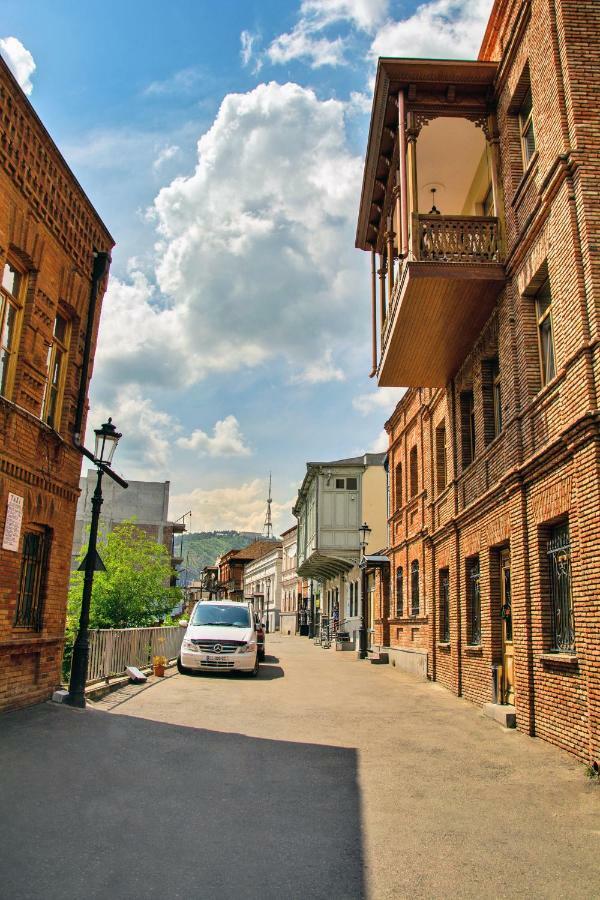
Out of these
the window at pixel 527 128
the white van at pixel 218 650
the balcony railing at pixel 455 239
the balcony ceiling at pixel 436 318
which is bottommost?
the white van at pixel 218 650

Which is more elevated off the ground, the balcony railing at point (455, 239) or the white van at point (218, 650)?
the balcony railing at point (455, 239)

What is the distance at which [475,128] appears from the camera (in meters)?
13.4

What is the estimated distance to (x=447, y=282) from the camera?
466 inches

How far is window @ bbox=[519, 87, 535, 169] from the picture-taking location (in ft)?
37.7

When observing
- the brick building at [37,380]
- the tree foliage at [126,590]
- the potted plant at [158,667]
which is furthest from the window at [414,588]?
the brick building at [37,380]

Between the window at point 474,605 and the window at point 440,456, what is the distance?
13.0 ft

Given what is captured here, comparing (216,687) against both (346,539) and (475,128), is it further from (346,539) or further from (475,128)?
(346,539)

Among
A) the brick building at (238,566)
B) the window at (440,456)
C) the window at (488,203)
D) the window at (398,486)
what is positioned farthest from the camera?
the brick building at (238,566)

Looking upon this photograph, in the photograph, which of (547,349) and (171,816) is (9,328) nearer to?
(171,816)

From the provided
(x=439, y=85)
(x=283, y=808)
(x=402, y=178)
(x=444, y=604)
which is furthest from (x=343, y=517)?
(x=283, y=808)

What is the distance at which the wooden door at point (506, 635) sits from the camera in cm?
1147

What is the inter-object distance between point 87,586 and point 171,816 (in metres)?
6.12

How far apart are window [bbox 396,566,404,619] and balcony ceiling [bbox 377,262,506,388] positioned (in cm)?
828

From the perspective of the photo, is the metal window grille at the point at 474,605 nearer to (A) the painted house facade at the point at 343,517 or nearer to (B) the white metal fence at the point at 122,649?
(B) the white metal fence at the point at 122,649
